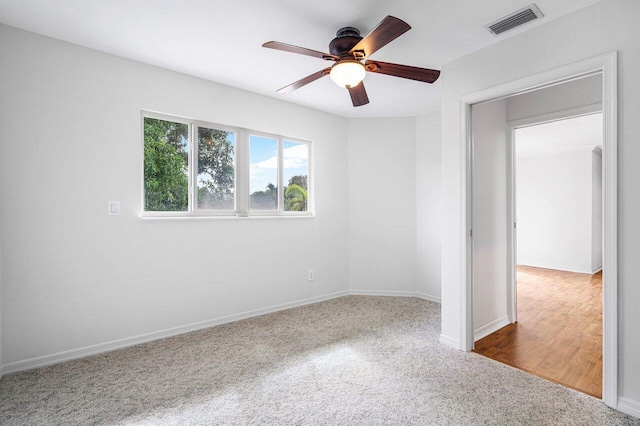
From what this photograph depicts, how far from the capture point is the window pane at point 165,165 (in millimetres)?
2955

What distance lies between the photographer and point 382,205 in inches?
176

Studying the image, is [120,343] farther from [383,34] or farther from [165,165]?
[383,34]

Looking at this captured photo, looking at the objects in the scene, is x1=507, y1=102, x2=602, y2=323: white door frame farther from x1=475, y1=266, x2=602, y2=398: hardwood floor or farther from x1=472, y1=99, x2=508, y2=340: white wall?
x1=475, y1=266, x2=602, y2=398: hardwood floor

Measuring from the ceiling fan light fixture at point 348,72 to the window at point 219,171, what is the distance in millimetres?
1733

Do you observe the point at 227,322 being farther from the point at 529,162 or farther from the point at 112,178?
the point at 529,162

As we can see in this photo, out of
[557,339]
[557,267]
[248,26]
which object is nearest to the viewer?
[248,26]

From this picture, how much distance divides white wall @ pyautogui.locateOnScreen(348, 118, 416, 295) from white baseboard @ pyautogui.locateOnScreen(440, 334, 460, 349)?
5.15 ft

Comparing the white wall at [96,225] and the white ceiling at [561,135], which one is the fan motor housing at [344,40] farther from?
the white ceiling at [561,135]

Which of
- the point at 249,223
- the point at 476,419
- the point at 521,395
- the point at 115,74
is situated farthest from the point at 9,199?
the point at 521,395

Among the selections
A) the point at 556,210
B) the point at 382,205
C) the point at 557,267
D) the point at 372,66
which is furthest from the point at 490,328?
the point at 556,210

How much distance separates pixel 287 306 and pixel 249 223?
3.70 feet

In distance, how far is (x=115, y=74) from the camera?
8.86 ft

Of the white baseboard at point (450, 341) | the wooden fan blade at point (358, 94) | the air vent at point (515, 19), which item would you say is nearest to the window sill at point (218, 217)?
the wooden fan blade at point (358, 94)

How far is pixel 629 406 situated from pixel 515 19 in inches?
97.7
